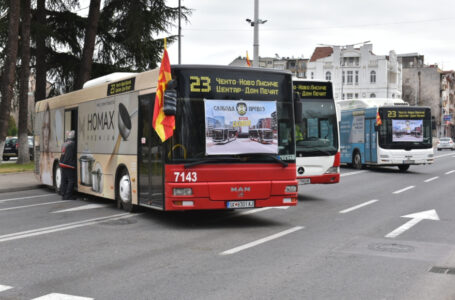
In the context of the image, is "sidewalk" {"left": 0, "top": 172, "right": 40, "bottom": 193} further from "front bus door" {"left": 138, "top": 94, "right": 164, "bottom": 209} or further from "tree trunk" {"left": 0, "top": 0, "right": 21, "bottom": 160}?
"front bus door" {"left": 138, "top": 94, "right": 164, "bottom": 209}

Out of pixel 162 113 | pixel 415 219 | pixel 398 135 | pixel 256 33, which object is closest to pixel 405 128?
pixel 398 135

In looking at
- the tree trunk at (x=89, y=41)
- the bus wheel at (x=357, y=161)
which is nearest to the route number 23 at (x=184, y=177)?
the tree trunk at (x=89, y=41)

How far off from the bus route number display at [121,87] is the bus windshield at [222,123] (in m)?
2.15

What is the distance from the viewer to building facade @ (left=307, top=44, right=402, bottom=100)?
108812 millimetres

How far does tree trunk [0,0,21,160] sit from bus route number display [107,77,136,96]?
561 inches

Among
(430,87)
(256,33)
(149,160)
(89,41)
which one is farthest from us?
(430,87)

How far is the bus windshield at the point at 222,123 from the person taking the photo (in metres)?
10.6

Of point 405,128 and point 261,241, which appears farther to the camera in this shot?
point 405,128

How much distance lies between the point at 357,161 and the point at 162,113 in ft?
70.1

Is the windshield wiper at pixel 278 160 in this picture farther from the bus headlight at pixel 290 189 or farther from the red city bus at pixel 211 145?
the bus headlight at pixel 290 189

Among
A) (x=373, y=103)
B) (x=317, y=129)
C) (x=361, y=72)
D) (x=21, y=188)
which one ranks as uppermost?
(x=361, y=72)

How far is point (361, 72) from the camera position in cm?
11006

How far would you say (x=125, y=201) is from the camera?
1303cm

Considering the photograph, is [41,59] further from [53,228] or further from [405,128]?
[53,228]
